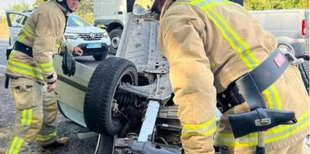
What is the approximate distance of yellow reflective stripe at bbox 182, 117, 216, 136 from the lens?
1.33 meters

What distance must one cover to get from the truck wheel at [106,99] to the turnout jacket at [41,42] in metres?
0.61

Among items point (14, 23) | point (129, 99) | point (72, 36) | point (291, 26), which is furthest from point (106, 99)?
point (14, 23)

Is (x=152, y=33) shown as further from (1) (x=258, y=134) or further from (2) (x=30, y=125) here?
(1) (x=258, y=134)

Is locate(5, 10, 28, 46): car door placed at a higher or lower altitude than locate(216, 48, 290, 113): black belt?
lower

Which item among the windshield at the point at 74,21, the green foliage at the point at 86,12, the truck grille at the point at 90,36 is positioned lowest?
the green foliage at the point at 86,12

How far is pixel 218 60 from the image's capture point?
4.88 feet

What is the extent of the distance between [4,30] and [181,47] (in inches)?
1239

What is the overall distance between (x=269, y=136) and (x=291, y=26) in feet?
29.5

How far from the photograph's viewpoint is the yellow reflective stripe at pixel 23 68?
11.4 ft

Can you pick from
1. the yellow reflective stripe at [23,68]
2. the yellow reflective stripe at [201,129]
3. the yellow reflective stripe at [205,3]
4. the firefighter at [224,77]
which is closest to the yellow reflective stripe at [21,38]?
the yellow reflective stripe at [23,68]

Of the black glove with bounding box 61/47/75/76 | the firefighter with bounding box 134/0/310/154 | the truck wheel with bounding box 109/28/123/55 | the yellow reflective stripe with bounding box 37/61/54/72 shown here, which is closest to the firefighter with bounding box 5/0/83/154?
the yellow reflective stripe with bounding box 37/61/54/72

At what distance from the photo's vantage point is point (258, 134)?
1.48 m

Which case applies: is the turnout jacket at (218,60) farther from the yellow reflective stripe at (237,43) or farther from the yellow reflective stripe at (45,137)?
the yellow reflective stripe at (45,137)

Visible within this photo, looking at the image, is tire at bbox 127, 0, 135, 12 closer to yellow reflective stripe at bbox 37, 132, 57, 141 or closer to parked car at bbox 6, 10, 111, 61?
yellow reflective stripe at bbox 37, 132, 57, 141
